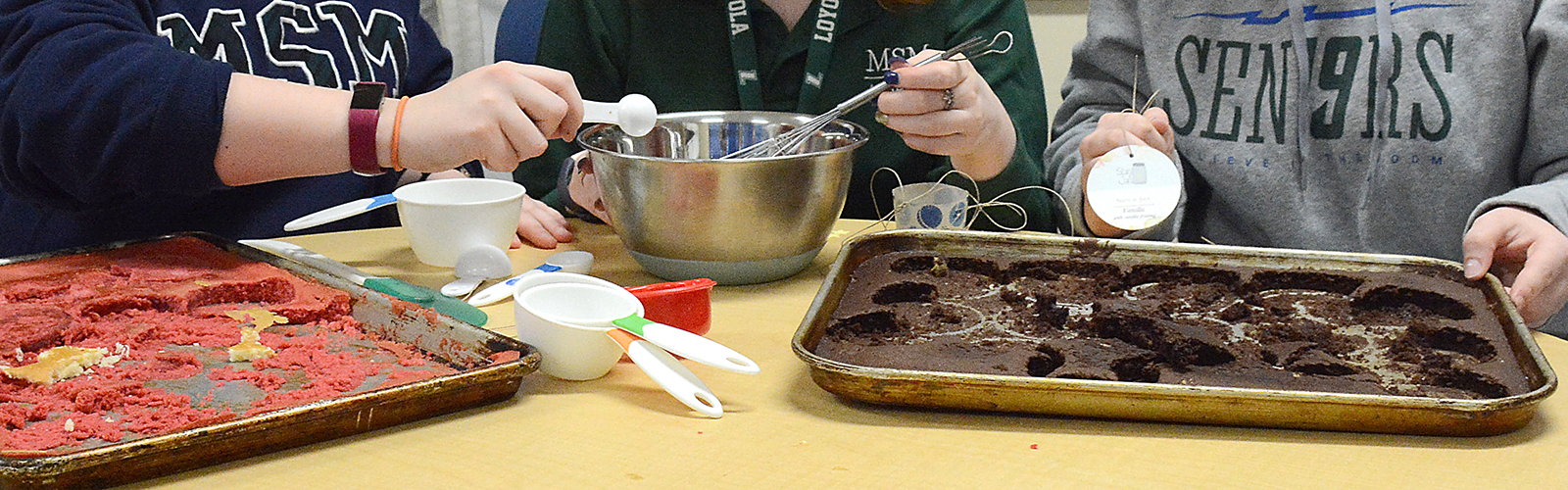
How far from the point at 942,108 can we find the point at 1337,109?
0.63 metres

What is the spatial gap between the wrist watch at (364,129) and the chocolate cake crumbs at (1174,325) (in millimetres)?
496

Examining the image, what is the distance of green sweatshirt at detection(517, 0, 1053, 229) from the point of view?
5.16 feet

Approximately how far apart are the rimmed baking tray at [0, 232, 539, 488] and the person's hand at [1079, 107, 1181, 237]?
75 centimetres

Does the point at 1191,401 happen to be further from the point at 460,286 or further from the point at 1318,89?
the point at 1318,89

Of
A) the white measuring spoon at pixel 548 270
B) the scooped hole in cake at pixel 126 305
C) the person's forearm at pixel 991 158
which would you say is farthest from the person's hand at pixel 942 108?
the scooped hole in cake at pixel 126 305

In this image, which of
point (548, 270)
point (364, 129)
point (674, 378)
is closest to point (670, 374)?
point (674, 378)

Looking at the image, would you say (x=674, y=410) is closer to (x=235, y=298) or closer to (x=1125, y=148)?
(x=235, y=298)

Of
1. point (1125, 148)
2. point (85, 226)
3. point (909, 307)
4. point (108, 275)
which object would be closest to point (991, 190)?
point (1125, 148)

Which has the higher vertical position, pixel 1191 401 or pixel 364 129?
pixel 364 129

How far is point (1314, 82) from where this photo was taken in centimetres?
149

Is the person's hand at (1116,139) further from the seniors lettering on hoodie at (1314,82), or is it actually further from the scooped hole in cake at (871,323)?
the scooped hole in cake at (871,323)

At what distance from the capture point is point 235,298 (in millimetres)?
1040

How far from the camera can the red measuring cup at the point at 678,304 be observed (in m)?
0.97

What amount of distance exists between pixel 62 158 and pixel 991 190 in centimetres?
107
